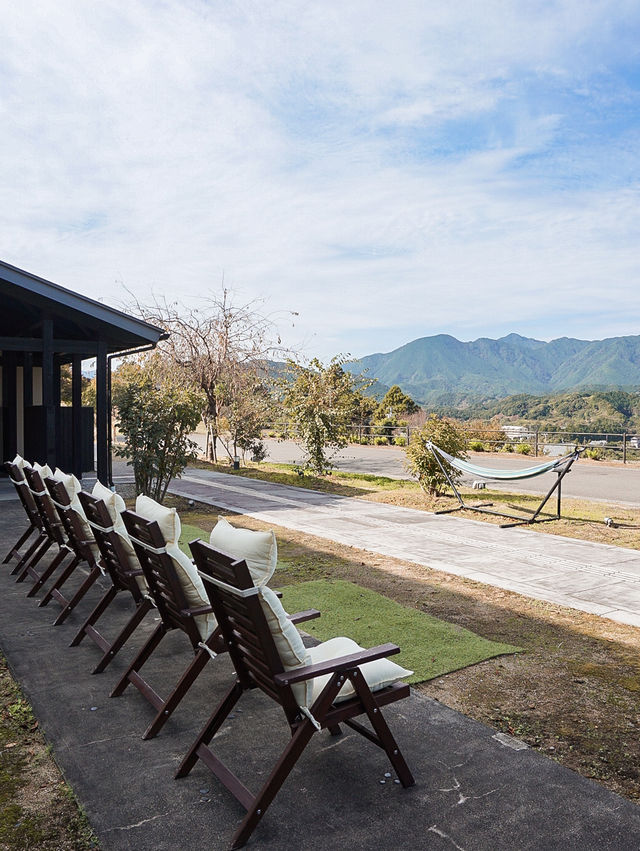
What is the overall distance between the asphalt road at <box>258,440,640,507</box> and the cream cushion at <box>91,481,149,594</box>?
985cm

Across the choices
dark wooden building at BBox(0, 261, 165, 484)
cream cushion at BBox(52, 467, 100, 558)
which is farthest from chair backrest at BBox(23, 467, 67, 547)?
dark wooden building at BBox(0, 261, 165, 484)

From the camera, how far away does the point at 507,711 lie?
132 inches

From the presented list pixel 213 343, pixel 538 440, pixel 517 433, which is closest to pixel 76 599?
pixel 213 343

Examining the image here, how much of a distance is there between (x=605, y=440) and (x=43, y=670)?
19.0 m

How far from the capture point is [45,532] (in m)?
5.75

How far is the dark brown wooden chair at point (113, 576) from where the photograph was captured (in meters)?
3.71

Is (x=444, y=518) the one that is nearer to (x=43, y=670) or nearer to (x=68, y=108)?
(x=43, y=670)

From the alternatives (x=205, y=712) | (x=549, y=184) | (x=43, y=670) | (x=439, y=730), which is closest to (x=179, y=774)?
(x=205, y=712)

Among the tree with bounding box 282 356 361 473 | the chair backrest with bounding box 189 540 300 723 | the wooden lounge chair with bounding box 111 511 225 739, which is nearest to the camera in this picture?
the chair backrest with bounding box 189 540 300 723

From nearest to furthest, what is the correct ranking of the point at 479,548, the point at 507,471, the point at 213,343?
1. the point at 479,548
2. the point at 507,471
3. the point at 213,343

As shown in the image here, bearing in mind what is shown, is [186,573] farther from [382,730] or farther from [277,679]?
[382,730]

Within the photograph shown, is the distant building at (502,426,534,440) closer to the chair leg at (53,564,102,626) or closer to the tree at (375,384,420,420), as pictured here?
the tree at (375,384,420,420)

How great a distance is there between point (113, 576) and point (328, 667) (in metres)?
2.08

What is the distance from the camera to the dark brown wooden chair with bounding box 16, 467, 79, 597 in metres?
5.14
